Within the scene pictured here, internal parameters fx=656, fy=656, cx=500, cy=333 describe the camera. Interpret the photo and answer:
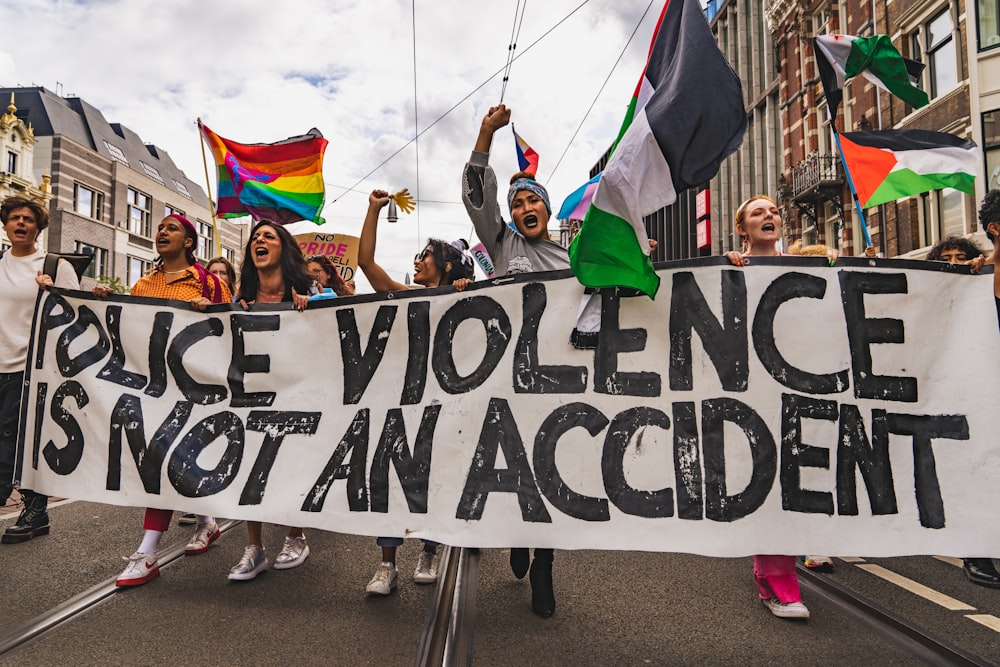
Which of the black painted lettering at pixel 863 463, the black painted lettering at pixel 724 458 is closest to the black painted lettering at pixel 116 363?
the black painted lettering at pixel 724 458

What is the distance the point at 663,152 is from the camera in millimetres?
2848

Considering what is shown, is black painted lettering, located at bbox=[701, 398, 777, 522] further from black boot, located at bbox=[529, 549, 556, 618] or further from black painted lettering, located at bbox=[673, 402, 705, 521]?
black boot, located at bbox=[529, 549, 556, 618]

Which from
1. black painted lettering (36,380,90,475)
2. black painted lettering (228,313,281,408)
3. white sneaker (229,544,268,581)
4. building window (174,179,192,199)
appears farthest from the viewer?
building window (174,179,192,199)

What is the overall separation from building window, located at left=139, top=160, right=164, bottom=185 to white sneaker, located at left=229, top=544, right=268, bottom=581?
4501 centimetres

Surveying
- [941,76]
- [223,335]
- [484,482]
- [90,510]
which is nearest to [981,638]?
[484,482]

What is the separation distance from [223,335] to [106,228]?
128 ft

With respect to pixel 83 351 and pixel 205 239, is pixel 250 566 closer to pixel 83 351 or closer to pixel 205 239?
pixel 83 351

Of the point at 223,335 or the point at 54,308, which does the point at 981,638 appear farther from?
the point at 54,308

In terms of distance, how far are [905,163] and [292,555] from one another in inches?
179

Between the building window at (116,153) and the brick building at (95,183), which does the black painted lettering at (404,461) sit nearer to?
the brick building at (95,183)

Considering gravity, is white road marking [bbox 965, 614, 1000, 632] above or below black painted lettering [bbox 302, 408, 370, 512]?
below

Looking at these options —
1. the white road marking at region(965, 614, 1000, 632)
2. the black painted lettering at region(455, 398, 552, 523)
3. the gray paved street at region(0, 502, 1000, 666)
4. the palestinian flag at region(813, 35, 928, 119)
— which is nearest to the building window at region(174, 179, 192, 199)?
the gray paved street at region(0, 502, 1000, 666)

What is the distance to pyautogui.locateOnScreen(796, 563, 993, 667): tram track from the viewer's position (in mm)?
2520

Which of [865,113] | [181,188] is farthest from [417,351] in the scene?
[181,188]
